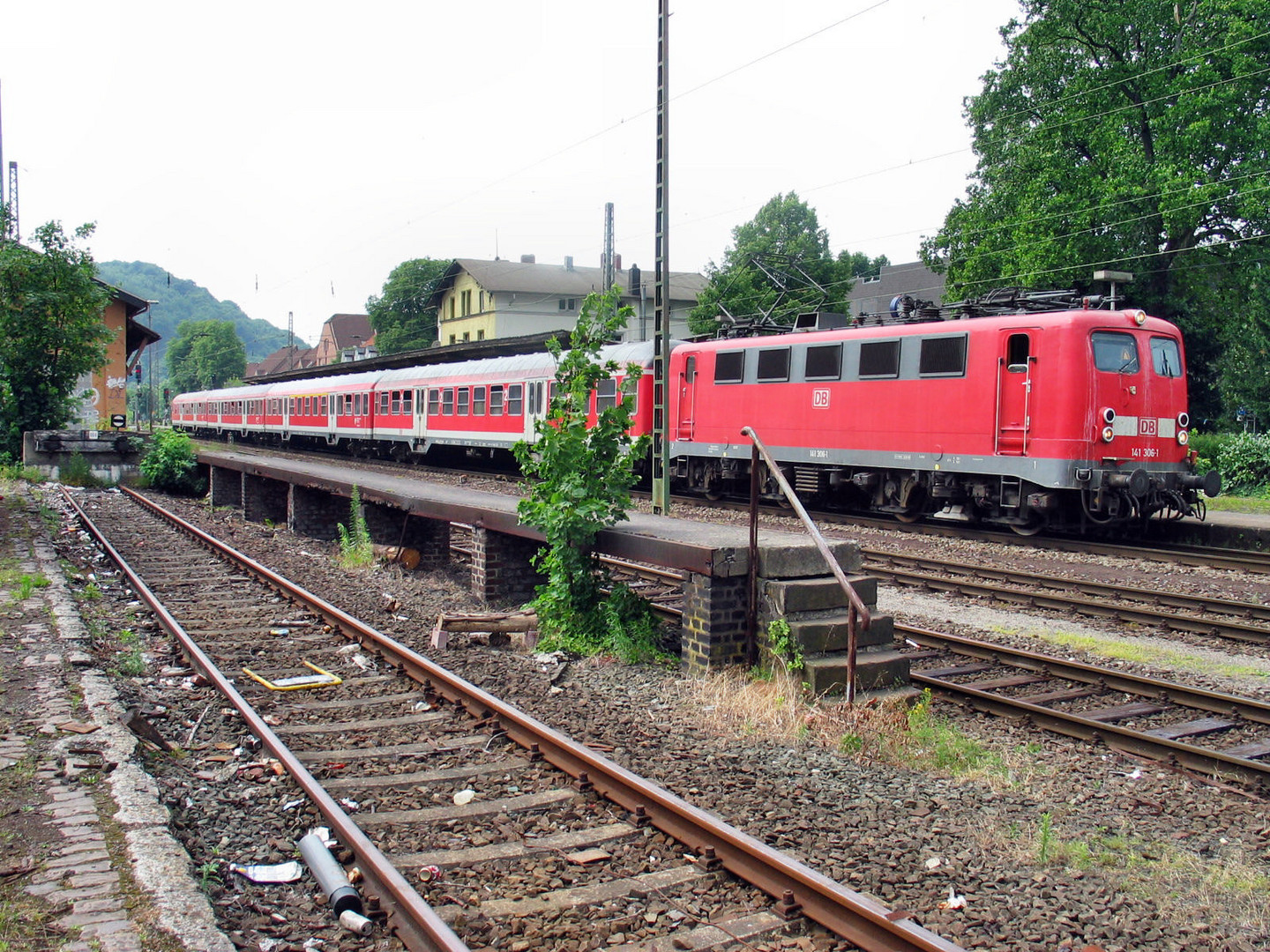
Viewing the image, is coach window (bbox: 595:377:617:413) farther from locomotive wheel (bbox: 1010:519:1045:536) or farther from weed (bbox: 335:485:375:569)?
locomotive wheel (bbox: 1010:519:1045:536)

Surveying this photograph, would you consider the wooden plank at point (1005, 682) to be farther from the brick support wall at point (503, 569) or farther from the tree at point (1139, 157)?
the tree at point (1139, 157)

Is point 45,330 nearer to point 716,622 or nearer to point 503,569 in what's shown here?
point 503,569

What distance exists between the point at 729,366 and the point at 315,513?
790 centimetres

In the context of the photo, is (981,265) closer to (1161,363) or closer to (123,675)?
(1161,363)

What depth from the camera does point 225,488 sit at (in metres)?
22.2

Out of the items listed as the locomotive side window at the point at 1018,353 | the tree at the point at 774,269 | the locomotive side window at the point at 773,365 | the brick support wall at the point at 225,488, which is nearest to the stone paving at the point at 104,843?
the locomotive side window at the point at 1018,353

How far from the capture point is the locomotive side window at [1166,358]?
13594 mm

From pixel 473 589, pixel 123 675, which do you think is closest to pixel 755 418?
pixel 473 589

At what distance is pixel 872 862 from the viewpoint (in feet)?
13.9

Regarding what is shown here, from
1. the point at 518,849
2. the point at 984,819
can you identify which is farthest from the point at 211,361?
the point at 984,819

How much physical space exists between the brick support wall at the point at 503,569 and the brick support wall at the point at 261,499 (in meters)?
10.5

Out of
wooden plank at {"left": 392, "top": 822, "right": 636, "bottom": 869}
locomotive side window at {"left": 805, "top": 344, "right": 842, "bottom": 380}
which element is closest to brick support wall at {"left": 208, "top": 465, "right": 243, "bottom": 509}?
locomotive side window at {"left": 805, "top": 344, "right": 842, "bottom": 380}

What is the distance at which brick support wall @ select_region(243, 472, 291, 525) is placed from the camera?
1927 cm

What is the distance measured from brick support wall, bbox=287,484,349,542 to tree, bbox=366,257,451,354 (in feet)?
217
